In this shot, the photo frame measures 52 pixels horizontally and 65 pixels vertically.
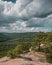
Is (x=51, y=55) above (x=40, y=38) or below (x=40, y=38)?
below

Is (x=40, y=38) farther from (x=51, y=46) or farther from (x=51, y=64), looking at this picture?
(x=51, y=64)

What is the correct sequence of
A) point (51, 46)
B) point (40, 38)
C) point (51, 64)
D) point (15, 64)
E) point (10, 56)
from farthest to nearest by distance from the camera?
point (40, 38) < point (51, 46) < point (10, 56) < point (51, 64) < point (15, 64)

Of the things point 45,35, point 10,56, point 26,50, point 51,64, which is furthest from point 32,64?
point 45,35

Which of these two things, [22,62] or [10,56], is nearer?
[22,62]

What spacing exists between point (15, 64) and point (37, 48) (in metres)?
45.4

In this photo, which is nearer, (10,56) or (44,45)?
(10,56)

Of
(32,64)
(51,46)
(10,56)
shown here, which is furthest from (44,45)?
(32,64)

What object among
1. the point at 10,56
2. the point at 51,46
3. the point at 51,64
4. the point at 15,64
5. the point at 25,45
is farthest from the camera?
the point at 25,45

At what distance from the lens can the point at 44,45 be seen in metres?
100

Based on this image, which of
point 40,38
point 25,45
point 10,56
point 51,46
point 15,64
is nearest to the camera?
point 15,64

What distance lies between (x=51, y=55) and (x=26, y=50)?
76.7 ft

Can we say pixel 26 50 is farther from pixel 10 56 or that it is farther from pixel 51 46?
pixel 10 56

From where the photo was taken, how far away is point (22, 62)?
61.5m

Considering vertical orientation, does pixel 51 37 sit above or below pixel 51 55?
above
